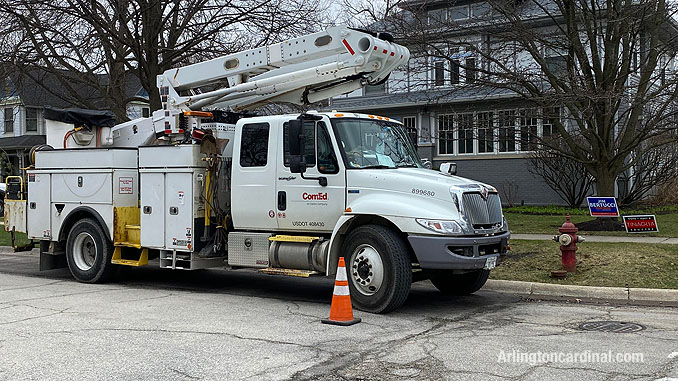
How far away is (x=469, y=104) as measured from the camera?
25719 millimetres

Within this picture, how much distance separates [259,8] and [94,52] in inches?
178

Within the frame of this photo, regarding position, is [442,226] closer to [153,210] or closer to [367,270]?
[367,270]

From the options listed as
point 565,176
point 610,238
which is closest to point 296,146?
point 610,238

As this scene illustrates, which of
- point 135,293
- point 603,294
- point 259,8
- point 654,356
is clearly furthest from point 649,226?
point 259,8

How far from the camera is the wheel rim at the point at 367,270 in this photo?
8.78m

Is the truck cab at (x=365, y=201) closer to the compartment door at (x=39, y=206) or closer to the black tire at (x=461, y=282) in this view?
the black tire at (x=461, y=282)

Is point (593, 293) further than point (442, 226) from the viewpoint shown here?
Yes

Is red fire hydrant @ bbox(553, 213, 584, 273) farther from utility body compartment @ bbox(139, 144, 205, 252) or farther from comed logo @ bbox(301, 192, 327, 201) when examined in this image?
utility body compartment @ bbox(139, 144, 205, 252)

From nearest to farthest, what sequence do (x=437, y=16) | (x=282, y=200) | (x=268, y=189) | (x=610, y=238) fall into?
1. (x=282, y=200)
2. (x=268, y=189)
3. (x=610, y=238)
4. (x=437, y=16)

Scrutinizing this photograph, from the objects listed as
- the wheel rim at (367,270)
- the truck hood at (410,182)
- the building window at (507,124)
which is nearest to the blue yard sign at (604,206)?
the building window at (507,124)

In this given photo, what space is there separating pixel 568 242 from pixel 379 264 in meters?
3.62

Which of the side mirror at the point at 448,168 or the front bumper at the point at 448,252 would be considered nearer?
the front bumper at the point at 448,252

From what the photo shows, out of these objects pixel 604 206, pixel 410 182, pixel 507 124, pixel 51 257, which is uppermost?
pixel 507 124

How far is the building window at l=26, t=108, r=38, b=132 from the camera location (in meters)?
42.1
